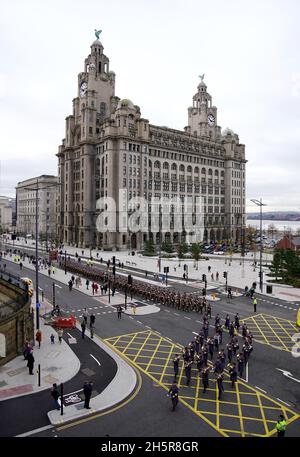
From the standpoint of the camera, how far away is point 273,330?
87.1 ft

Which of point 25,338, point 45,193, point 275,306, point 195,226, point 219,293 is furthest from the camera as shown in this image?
point 45,193

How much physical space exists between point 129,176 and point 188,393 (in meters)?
79.4

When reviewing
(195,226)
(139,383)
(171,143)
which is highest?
(171,143)

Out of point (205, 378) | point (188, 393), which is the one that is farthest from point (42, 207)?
point (205, 378)

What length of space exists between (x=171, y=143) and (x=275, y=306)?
78.2 m

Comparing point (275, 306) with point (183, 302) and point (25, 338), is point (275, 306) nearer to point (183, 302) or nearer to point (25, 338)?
point (183, 302)

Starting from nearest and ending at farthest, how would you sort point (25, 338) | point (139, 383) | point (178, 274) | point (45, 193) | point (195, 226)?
point (139, 383) < point (25, 338) < point (178, 274) < point (195, 226) < point (45, 193)

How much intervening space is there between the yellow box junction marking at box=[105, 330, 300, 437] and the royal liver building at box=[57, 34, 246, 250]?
229ft

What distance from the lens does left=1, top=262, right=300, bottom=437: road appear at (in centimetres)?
1348

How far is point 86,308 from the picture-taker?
108ft

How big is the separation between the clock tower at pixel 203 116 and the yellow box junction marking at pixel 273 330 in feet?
344

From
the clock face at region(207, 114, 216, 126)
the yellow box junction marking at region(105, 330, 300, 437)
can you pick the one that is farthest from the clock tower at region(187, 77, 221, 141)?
the yellow box junction marking at region(105, 330, 300, 437)

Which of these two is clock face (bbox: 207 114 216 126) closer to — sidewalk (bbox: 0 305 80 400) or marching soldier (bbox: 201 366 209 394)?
sidewalk (bbox: 0 305 80 400)
